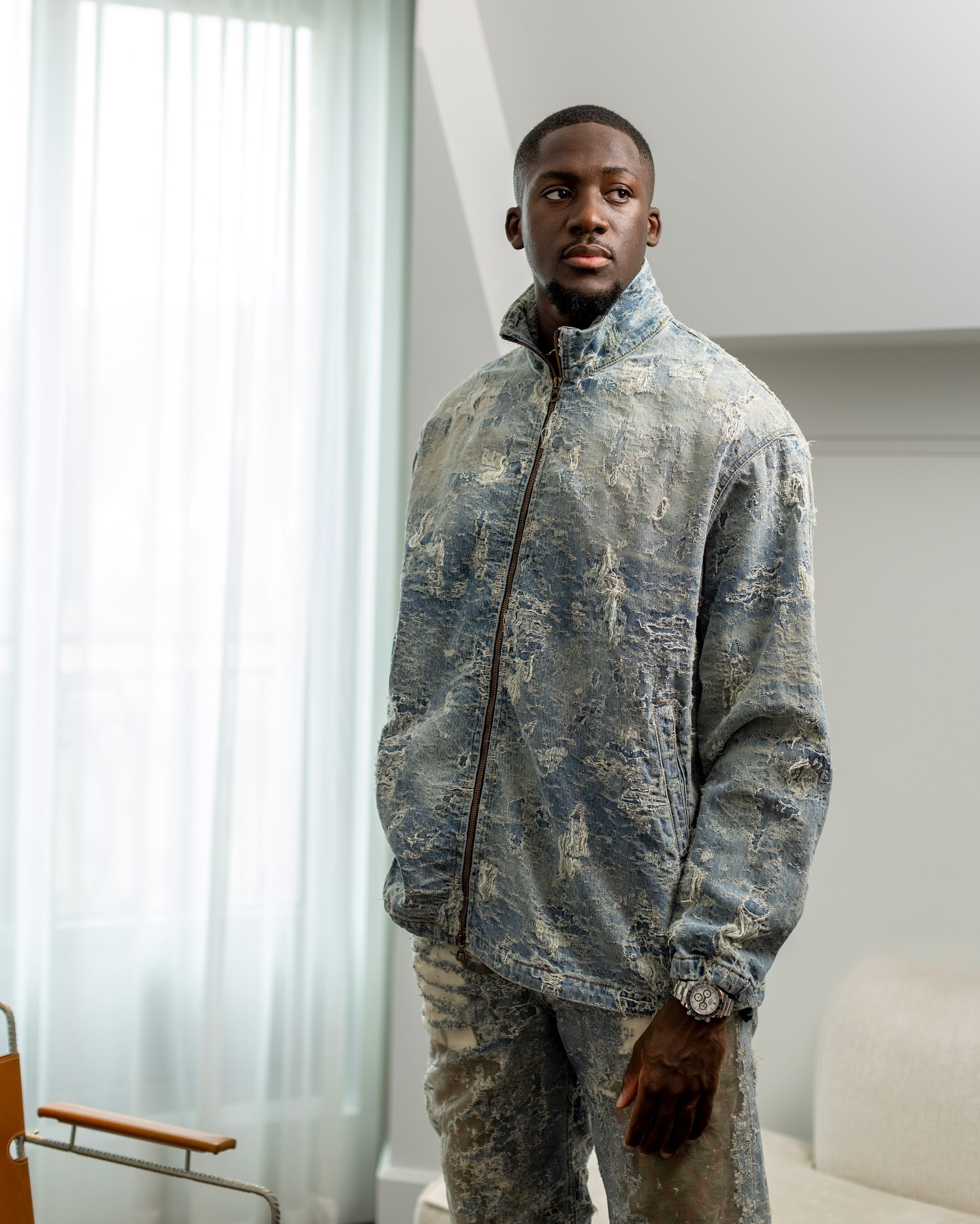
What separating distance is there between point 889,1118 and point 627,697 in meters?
1.27

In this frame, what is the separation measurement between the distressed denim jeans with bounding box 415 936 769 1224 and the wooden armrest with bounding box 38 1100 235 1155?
0.41 meters

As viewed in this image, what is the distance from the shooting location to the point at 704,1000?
38.9 inches

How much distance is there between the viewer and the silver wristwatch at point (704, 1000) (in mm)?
987

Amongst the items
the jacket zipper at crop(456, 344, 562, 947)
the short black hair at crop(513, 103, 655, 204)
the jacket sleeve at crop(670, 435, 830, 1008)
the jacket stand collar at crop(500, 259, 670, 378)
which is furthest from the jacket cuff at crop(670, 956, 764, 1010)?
the short black hair at crop(513, 103, 655, 204)

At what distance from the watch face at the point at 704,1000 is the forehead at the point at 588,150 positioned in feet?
2.77

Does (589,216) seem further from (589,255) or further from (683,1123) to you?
(683,1123)

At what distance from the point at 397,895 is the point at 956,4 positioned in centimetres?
174

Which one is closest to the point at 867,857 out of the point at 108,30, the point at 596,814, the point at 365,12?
the point at 596,814

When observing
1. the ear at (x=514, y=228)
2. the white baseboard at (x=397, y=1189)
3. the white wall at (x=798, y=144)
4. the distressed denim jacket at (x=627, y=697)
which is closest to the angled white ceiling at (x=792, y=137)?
the white wall at (x=798, y=144)

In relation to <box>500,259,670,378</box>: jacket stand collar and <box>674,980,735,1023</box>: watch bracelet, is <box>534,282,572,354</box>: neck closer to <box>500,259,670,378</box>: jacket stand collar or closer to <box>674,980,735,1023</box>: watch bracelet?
<box>500,259,670,378</box>: jacket stand collar

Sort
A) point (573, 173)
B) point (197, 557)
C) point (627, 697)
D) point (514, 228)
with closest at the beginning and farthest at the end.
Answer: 1. point (627, 697)
2. point (573, 173)
3. point (514, 228)
4. point (197, 557)

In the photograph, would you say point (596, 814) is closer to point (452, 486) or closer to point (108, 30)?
point (452, 486)

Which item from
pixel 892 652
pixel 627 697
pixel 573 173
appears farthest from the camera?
pixel 892 652

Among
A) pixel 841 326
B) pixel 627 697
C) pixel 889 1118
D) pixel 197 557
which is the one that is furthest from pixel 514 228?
pixel 889 1118
